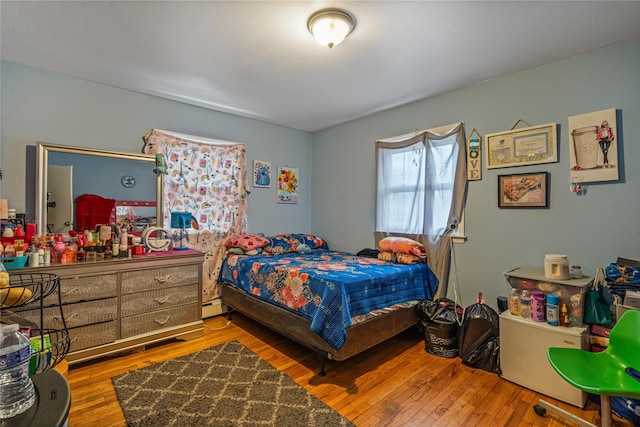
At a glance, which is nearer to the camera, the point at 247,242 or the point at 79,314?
the point at 79,314

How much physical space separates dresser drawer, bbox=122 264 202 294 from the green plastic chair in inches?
112

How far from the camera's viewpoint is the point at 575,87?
2.30 meters

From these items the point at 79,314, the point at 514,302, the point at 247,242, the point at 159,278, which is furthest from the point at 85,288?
the point at 514,302

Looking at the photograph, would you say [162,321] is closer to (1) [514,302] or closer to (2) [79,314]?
(2) [79,314]

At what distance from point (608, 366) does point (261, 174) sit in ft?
12.0

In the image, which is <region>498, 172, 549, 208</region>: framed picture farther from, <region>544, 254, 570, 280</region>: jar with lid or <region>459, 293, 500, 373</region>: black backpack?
<region>459, 293, 500, 373</region>: black backpack

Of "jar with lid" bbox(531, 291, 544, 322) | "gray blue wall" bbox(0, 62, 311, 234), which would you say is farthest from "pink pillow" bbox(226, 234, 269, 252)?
"jar with lid" bbox(531, 291, 544, 322)

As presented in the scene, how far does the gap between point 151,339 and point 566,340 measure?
3.21 meters

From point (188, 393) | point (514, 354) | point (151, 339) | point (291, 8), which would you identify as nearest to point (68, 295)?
point (151, 339)

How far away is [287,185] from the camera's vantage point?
4312 millimetres

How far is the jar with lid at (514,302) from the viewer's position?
2.25 m

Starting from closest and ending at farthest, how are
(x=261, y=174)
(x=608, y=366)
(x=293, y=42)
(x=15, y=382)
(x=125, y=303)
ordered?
1. (x=15, y=382)
2. (x=608, y=366)
3. (x=293, y=42)
4. (x=125, y=303)
5. (x=261, y=174)

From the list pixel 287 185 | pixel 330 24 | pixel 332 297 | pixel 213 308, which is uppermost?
pixel 330 24

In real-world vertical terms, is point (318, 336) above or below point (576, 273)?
below
